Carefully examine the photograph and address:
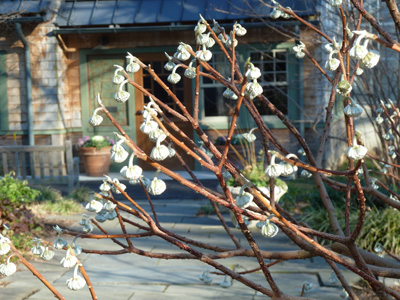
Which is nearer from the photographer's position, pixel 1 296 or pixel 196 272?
pixel 1 296

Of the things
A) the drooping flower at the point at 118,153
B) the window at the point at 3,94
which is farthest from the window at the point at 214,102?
the drooping flower at the point at 118,153

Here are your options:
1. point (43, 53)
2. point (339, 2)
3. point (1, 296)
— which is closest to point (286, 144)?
point (43, 53)

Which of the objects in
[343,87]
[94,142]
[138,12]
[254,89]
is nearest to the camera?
[343,87]

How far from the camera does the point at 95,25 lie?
13047mm

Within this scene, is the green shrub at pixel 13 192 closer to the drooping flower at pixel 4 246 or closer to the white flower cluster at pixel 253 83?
the drooping flower at pixel 4 246

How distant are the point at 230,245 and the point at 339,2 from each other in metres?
5.08

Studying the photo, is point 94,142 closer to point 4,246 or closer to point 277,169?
point 4,246

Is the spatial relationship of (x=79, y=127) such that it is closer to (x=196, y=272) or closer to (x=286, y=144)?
(x=286, y=144)

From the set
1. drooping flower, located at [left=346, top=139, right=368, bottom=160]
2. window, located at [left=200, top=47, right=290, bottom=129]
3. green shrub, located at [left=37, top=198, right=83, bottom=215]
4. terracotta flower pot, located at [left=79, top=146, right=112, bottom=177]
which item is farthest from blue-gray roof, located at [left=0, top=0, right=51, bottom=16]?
drooping flower, located at [left=346, top=139, right=368, bottom=160]

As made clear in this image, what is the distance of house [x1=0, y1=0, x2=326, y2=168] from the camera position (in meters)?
12.7

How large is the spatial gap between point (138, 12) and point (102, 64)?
60.3 inches

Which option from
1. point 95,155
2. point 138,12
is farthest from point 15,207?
point 138,12

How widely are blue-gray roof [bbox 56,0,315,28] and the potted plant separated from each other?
2545 millimetres

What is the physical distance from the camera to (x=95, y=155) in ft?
42.3
